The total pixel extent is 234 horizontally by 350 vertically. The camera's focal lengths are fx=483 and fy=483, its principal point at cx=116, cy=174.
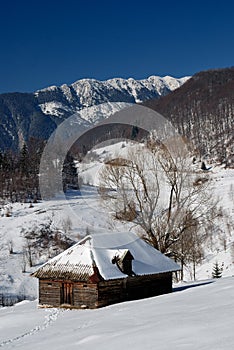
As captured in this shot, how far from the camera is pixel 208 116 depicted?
6068 inches

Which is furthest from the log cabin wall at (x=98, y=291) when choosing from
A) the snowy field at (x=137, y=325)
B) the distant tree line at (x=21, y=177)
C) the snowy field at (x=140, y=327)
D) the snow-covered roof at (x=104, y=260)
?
the distant tree line at (x=21, y=177)

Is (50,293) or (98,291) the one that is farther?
(50,293)

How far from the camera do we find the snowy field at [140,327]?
9.47m

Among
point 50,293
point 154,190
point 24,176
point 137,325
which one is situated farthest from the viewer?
point 24,176

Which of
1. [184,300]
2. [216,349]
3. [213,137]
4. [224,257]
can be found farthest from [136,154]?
[213,137]

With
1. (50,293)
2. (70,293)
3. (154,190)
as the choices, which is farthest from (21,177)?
(70,293)

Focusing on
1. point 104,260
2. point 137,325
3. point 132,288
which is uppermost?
point 104,260

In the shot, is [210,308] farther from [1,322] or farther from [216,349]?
[1,322]

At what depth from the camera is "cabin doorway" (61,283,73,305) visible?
20.4m

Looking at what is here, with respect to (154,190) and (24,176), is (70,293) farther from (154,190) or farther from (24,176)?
(24,176)

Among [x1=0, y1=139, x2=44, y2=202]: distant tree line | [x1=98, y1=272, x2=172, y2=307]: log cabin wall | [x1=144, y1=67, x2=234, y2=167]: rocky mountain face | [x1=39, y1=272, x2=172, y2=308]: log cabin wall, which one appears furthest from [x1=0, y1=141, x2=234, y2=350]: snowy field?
[x1=144, y1=67, x2=234, y2=167]: rocky mountain face

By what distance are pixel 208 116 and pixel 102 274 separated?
5502 inches

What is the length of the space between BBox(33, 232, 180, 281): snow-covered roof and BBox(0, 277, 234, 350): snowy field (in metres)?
1.83

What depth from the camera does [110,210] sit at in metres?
24.8
